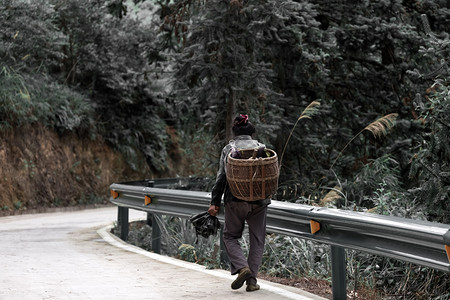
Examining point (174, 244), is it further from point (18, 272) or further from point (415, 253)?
point (415, 253)

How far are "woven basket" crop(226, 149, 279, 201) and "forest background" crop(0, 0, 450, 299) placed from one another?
7.32 ft

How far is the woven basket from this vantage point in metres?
6.64

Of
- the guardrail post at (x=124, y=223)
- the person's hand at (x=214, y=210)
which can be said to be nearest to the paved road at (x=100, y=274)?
the guardrail post at (x=124, y=223)

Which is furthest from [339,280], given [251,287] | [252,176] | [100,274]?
[100,274]

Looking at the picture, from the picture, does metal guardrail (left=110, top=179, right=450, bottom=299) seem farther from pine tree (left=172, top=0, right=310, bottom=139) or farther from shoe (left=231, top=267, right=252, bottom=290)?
pine tree (left=172, top=0, right=310, bottom=139)

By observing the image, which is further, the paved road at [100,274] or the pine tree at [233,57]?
the pine tree at [233,57]

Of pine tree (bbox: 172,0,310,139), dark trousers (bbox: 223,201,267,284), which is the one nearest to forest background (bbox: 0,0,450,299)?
pine tree (bbox: 172,0,310,139)

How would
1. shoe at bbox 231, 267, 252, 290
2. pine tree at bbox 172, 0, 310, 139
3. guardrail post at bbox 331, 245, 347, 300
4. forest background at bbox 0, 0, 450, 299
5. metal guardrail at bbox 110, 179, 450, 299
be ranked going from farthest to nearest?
pine tree at bbox 172, 0, 310, 139 < forest background at bbox 0, 0, 450, 299 < shoe at bbox 231, 267, 252, 290 < guardrail post at bbox 331, 245, 347, 300 < metal guardrail at bbox 110, 179, 450, 299

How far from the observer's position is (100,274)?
26.8 ft

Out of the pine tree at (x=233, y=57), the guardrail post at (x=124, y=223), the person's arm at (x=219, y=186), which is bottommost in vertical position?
the guardrail post at (x=124, y=223)

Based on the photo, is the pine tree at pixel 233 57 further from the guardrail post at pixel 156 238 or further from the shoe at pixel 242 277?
the shoe at pixel 242 277

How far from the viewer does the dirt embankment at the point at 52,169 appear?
69.1 ft

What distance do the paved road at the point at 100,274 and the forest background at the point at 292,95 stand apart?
89.0 inches

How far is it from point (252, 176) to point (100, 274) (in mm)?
2690
